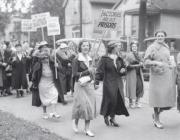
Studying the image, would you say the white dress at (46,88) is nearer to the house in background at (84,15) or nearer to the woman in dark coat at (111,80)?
the woman in dark coat at (111,80)

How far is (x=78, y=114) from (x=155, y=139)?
1496mm

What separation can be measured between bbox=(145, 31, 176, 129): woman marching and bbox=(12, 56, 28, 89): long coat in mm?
6362

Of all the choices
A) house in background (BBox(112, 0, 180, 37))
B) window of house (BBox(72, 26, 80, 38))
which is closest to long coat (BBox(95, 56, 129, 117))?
house in background (BBox(112, 0, 180, 37))

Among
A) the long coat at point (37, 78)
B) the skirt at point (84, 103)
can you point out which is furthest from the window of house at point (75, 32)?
the skirt at point (84, 103)

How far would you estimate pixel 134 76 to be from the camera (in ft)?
33.3

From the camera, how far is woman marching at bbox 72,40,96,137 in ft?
23.5

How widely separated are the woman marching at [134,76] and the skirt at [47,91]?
2320 millimetres

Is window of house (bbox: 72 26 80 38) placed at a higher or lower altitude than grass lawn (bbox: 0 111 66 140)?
higher

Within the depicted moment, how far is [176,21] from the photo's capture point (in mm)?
32312

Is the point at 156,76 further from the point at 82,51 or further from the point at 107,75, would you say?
the point at 82,51

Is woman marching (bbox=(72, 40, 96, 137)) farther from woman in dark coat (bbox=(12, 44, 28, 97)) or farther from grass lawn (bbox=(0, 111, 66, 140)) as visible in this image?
woman in dark coat (bbox=(12, 44, 28, 97))

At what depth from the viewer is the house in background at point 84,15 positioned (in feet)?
130

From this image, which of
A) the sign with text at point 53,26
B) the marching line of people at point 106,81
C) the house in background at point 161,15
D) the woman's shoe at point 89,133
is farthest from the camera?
the house in background at point 161,15

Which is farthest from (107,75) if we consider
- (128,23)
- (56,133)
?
(128,23)
